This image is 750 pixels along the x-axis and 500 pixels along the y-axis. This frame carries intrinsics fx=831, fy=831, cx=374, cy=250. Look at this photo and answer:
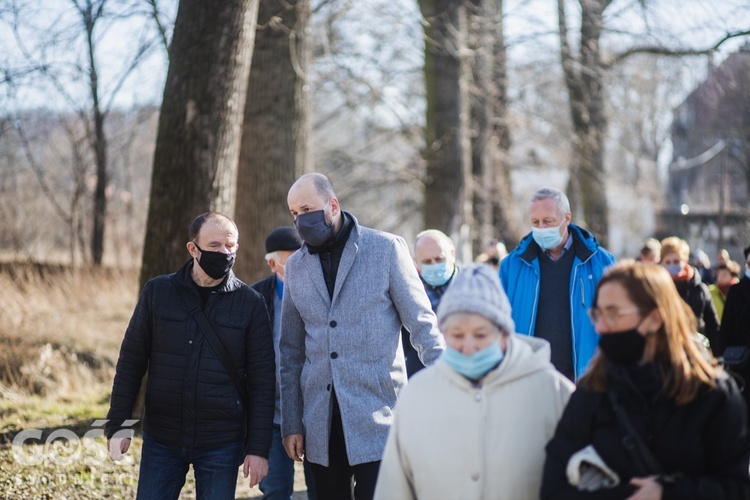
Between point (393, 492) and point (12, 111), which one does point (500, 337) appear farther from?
point (12, 111)

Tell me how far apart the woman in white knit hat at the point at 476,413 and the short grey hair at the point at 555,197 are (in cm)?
234

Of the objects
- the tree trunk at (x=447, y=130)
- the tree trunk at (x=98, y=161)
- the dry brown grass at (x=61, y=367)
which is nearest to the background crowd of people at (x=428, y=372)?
the dry brown grass at (x=61, y=367)

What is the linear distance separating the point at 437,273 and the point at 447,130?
882 cm

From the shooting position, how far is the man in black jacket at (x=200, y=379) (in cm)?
429

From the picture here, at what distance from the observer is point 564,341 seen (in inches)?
209

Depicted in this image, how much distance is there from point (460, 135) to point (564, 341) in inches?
382

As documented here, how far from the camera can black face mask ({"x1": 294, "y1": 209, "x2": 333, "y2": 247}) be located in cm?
438

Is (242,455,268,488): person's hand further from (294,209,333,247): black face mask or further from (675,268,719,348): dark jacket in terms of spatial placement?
(675,268,719,348): dark jacket

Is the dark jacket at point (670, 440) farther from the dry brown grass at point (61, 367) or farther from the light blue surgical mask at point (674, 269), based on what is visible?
the light blue surgical mask at point (674, 269)

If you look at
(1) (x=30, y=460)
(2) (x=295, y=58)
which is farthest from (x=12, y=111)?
(1) (x=30, y=460)

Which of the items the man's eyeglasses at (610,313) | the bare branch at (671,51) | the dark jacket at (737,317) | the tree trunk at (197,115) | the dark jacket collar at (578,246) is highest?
the bare branch at (671,51)

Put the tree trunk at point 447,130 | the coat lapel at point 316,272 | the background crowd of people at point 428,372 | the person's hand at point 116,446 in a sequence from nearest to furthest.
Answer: the background crowd of people at point 428,372, the person's hand at point 116,446, the coat lapel at point 316,272, the tree trunk at point 447,130

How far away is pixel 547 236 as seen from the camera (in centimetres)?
545

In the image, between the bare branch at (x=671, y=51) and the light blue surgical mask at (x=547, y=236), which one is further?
the bare branch at (x=671, y=51)
